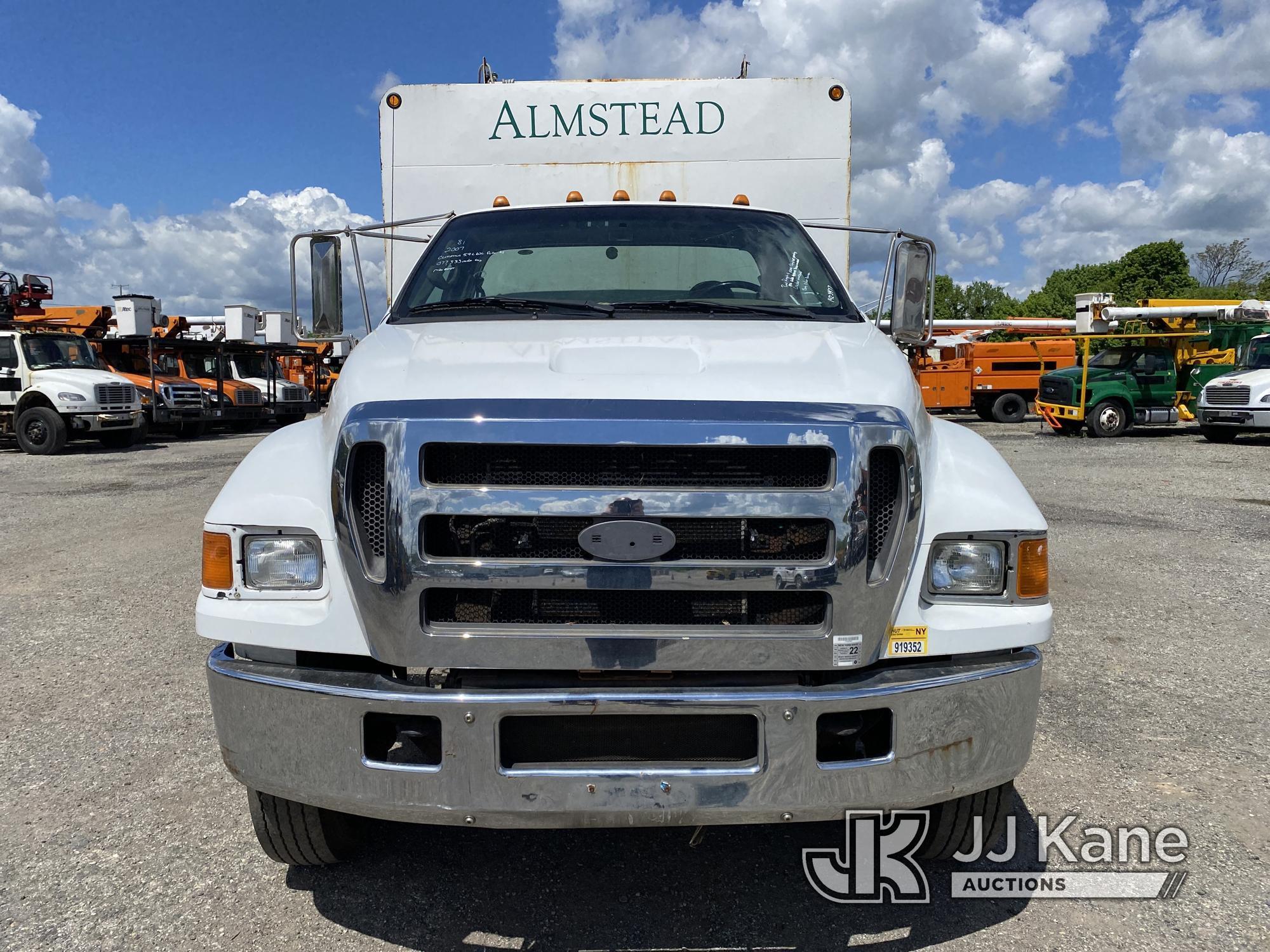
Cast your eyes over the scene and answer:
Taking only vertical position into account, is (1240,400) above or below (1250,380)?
below

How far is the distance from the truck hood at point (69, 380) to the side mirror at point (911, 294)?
17752mm

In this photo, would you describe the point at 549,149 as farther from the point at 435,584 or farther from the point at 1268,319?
the point at 1268,319

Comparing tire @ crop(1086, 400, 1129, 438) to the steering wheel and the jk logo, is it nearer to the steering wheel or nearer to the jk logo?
the steering wheel

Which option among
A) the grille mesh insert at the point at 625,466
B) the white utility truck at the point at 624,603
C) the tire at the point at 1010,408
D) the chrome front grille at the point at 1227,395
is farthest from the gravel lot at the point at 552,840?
the tire at the point at 1010,408

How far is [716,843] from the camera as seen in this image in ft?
9.91

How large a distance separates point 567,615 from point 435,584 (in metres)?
0.33

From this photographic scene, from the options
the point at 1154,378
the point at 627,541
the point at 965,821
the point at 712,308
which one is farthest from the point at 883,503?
the point at 1154,378

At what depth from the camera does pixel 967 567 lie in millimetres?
2416

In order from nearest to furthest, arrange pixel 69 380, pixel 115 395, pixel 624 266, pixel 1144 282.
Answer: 1. pixel 624 266
2. pixel 69 380
3. pixel 115 395
4. pixel 1144 282

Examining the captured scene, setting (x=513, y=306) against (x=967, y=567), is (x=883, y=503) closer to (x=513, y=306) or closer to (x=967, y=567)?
(x=967, y=567)

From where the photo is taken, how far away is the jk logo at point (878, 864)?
2.75 meters

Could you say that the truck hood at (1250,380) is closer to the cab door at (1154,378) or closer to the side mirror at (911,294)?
the cab door at (1154,378)

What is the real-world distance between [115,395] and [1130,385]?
20.4m

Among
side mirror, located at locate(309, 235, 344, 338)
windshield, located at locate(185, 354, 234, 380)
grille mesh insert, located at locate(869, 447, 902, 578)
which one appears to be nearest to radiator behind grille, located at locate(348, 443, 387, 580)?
grille mesh insert, located at locate(869, 447, 902, 578)
